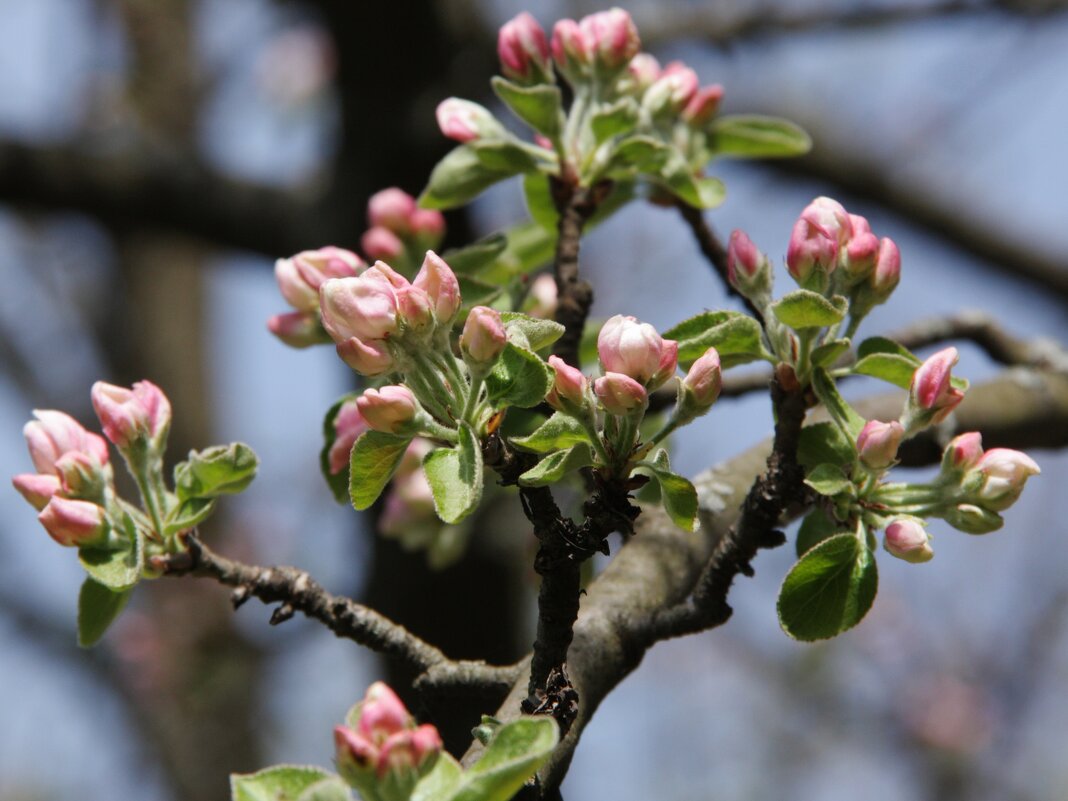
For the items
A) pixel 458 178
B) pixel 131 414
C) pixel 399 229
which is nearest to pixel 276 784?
pixel 131 414

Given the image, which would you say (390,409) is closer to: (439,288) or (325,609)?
(439,288)

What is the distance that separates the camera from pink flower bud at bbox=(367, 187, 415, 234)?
59.5 inches

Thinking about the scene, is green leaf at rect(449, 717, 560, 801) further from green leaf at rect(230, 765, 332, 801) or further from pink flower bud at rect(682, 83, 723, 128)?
pink flower bud at rect(682, 83, 723, 128)

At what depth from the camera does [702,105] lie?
1.51 meters

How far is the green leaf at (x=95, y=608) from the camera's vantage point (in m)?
1.18

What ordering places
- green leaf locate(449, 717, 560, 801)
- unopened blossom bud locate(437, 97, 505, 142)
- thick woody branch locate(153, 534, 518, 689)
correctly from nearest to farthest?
green leaf locate(449, 717, 560, 801), thick woody branch locate(153, 534, 518, 689), unopened blossom bud locate(437, 97, 505, 142)

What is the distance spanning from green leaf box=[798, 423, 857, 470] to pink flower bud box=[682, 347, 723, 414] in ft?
0.50

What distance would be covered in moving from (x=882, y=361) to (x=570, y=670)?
400 mm

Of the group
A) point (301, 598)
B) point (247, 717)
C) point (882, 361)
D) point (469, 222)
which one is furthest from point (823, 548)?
point (247, 717)

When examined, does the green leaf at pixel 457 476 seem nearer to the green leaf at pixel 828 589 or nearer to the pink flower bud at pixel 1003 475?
the green leaf at pixel 828 589

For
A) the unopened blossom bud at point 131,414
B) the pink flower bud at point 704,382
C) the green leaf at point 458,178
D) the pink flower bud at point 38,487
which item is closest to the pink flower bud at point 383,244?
the green leaf at point 458,178

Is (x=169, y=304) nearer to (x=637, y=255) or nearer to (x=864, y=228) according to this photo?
(x=637, y=255)

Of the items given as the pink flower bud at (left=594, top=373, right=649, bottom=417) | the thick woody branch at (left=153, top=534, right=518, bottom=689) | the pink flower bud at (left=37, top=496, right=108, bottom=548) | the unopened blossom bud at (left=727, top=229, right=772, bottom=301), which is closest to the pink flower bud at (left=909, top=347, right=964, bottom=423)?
the unopened blossom bud at (left=727, top=229, right=772, bottom=301)

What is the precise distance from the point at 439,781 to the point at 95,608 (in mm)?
511
